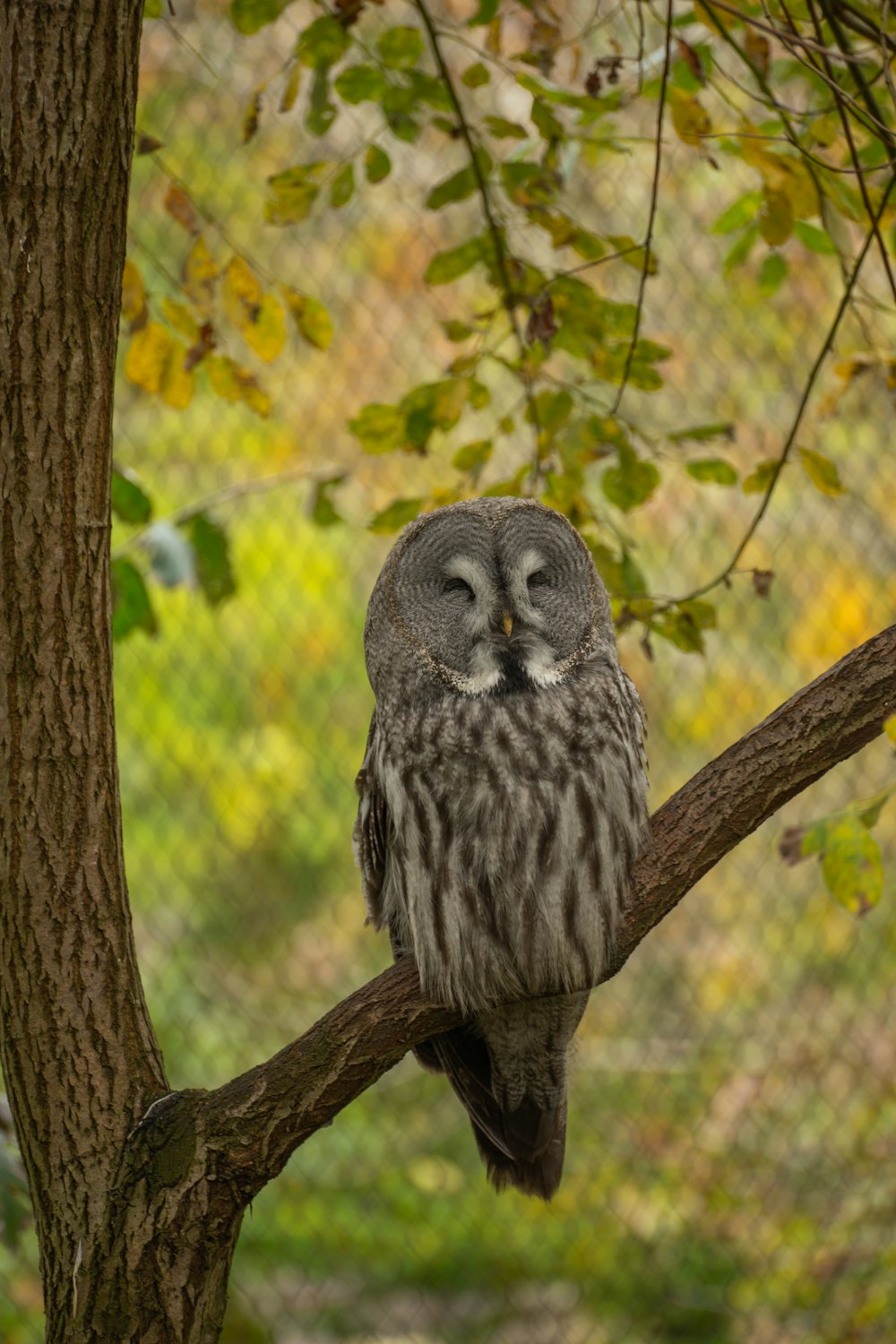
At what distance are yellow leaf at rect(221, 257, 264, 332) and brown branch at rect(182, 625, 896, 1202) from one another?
929 mm

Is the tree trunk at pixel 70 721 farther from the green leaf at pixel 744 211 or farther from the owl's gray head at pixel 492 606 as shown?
the green leaf at pixel 744 211

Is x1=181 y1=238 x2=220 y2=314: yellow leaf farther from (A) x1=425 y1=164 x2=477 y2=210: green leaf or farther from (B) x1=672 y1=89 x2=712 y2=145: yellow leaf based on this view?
(B) x1=672 y1=89 x2=712 y2=145: yellow leaf

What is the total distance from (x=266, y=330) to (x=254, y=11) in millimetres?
429

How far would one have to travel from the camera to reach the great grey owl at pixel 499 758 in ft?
6.13

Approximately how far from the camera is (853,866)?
190 centimetres

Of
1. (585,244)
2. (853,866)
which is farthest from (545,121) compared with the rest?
(853,866)

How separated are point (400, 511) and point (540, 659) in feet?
1.36

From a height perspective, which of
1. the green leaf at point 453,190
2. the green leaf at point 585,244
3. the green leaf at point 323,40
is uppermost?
the green leaf at point 323,40

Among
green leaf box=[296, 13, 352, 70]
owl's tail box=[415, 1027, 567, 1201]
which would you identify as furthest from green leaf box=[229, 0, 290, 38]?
owl's tail box=[415, 1027, 567, 1201]

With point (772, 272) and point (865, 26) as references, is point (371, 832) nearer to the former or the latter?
point (772, 272)

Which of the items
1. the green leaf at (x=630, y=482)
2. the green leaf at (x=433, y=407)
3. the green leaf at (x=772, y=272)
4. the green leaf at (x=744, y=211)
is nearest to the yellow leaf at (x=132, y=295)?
the green leaf at (x=433, y=407)

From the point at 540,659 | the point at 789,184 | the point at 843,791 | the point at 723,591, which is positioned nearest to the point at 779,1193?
the point at 843,791

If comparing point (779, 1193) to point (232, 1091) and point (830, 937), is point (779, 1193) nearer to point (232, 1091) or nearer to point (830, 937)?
point (830, 937)

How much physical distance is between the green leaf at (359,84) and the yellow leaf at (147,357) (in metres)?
0.43
